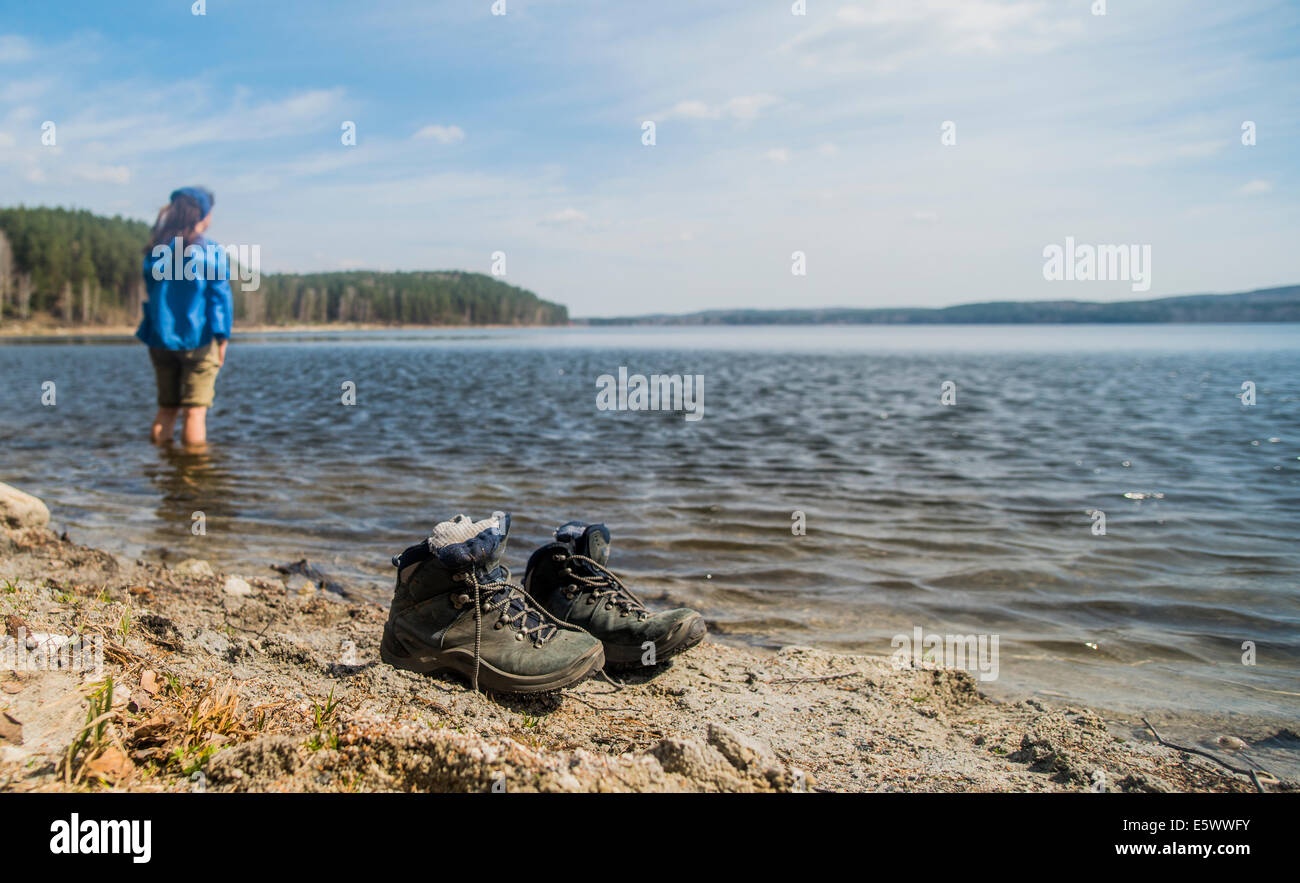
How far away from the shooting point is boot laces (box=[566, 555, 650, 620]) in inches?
150

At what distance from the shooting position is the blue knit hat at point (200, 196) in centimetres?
870

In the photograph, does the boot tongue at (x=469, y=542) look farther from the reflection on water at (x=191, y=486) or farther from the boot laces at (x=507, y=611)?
the reflection on water at (x=191, y=486)

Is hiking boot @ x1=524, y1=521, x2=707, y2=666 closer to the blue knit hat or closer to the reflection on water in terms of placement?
the reflection on water

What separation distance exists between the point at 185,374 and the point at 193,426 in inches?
41.9

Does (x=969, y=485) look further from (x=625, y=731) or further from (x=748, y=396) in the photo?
(x=748, y=396)

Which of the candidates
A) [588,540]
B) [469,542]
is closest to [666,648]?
[588,540]

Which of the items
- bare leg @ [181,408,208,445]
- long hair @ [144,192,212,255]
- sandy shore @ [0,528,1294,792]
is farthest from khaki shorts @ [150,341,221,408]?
sandy shore @ [0,528,1294,792]

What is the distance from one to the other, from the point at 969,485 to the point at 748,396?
43.2 ft

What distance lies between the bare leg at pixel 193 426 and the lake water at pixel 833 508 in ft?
1.16

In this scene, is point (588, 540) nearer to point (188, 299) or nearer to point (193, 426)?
point (188, 299)

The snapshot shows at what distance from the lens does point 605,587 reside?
3.89m
